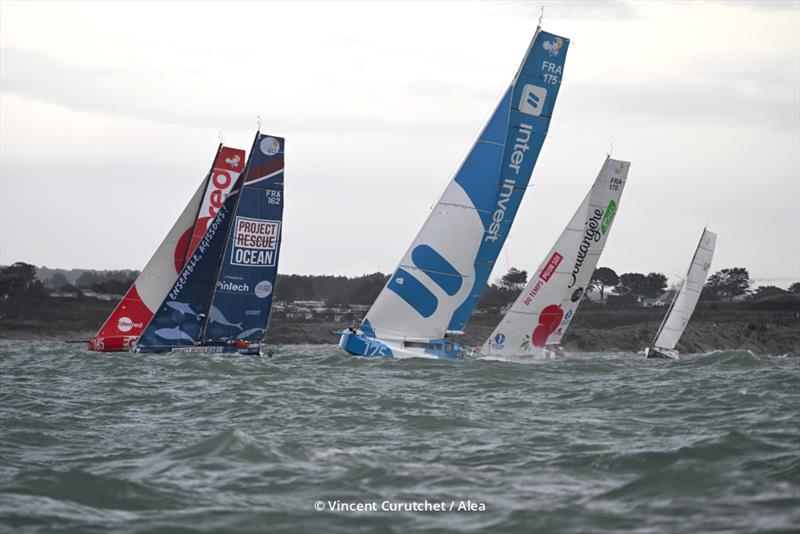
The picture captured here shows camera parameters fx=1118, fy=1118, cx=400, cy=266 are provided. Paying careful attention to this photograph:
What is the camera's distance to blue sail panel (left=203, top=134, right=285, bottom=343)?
3167cm

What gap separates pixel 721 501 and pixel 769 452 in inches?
114

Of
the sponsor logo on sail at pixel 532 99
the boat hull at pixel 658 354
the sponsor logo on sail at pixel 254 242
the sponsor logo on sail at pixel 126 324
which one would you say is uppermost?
the sponsor logo on sail at pixel 532 99

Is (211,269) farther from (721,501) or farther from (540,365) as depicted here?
(721,501)

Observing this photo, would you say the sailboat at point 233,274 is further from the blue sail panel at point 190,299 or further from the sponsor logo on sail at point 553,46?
the sponsor logo on sail at point 553,46

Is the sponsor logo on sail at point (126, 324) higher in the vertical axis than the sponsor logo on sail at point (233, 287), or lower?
lower

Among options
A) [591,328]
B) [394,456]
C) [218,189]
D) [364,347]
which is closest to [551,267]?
[364,347]

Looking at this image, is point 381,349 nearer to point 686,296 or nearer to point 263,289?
point 263,289

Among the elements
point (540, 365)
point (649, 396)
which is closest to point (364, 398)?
point (649, 396)

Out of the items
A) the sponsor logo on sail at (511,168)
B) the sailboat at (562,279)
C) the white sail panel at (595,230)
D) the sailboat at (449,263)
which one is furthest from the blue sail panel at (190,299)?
the white sail panel at (595,230)

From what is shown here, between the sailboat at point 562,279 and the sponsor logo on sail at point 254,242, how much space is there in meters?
7.46

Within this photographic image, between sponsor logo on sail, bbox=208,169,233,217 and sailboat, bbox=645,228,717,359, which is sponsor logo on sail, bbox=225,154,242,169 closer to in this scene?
sponsor logo on sail, bbox=208,169,233,217

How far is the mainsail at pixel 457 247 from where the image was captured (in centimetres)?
3023

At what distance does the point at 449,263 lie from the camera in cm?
3052

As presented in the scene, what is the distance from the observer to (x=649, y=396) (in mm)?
20703
